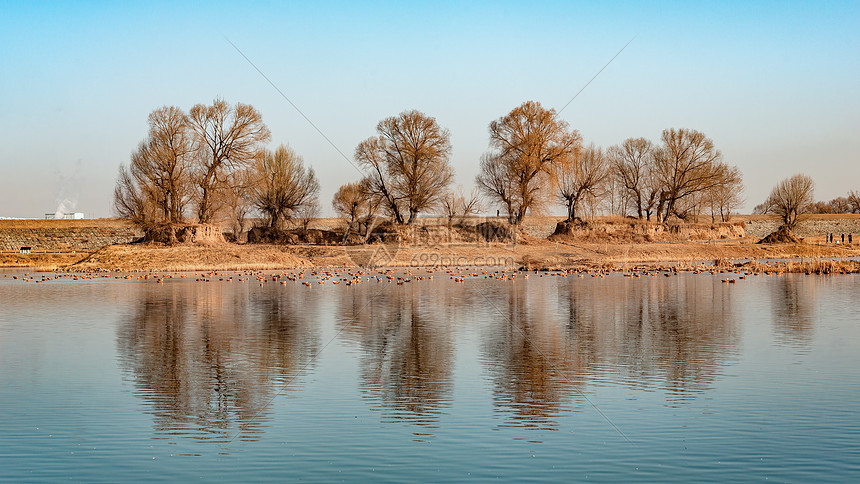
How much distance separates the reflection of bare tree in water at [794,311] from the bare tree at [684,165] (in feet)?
136

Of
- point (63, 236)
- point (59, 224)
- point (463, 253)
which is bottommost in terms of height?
point (463, 253)

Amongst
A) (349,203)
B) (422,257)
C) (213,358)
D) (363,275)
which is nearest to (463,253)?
(422,257)

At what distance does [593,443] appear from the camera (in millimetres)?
10016

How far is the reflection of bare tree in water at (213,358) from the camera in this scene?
11.6 meters

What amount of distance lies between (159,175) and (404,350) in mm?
47782

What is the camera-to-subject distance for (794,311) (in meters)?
25.9

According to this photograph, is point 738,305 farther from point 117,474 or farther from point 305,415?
point 117,474

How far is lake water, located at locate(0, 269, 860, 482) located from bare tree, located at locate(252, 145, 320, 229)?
164 ft

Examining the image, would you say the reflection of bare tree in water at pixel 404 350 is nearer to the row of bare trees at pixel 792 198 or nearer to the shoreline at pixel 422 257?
the shoreline at pixel 422 257

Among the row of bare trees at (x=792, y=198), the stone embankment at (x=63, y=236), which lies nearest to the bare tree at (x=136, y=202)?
the stone embankment at (x=63, y=236)

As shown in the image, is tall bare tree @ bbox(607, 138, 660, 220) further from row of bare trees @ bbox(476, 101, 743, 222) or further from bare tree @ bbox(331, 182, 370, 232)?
bare tree @ bbox(331, 182, 370, 232)

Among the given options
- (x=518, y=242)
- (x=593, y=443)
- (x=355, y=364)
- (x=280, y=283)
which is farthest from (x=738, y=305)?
(x=518, y=242)

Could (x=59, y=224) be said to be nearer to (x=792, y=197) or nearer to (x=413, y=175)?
(x=413, y=175)

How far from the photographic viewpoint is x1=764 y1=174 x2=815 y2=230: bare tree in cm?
10425
